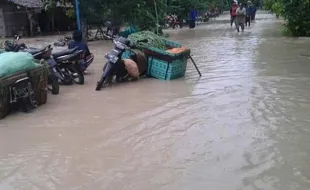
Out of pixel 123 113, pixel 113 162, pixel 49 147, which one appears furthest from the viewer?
pixel 123 113

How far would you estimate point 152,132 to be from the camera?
5.41 m

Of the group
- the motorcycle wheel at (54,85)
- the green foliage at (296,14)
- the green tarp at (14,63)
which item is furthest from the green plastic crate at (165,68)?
the green foliage at (296,14)

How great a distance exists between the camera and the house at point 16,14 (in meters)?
22.4

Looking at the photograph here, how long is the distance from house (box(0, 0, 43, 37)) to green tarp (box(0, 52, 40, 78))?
16.2 metres

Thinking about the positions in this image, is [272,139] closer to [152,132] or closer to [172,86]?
[152,132]

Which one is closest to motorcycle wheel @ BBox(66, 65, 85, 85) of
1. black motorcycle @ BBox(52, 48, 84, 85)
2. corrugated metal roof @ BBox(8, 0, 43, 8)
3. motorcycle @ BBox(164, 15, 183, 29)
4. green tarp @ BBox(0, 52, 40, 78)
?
black motorcycle @ BBox(52, 48, 84, 85)

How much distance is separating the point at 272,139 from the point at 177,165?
137 centimetres

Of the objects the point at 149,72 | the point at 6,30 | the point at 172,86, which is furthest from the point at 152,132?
the point at 6,30

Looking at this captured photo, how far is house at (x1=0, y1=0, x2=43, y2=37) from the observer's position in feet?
73.6

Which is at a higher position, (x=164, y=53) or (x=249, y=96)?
(x=164, y=53)

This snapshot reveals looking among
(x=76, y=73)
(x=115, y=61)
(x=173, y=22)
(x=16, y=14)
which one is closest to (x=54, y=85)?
(x=76, y=73)

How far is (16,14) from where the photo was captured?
23.7m

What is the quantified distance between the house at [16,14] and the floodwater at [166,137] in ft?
50.1

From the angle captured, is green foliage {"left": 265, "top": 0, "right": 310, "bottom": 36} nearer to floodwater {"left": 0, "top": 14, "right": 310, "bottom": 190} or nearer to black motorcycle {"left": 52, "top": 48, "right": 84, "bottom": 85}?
floodwater {"left": 0, "top": 14, "right": 310, "bottom": 190}
